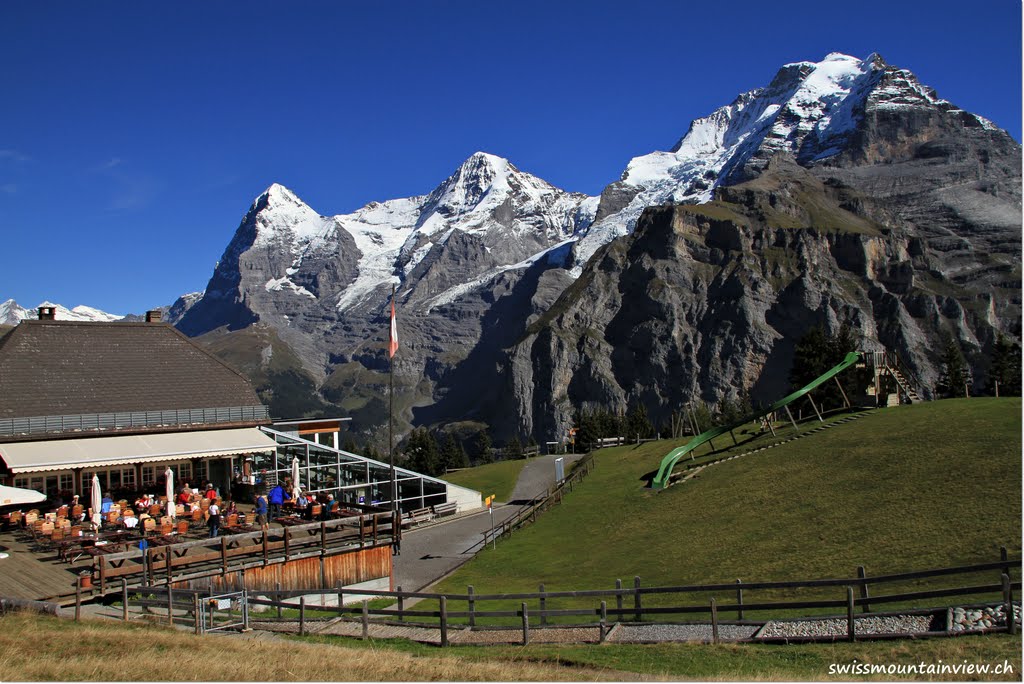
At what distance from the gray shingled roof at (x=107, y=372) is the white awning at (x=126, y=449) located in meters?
2.05

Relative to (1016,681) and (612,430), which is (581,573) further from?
(612,430)

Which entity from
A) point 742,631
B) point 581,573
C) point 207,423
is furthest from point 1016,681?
point 207,423

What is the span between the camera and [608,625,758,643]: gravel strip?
1831 cm

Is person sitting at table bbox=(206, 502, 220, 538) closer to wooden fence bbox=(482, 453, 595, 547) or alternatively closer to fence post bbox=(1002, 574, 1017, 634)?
wooden fence bbox=(482, 453, 595, 547)

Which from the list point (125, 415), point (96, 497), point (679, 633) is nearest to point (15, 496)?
point (96, 497)

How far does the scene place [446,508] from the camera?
174ft

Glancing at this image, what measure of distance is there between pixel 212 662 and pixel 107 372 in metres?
28.5

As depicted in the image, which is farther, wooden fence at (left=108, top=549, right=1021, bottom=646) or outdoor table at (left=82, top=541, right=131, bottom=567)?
outdoor table at (left=82, top=541, right=131, bottom=567)

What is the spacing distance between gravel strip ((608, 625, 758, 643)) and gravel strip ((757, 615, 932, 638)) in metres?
0.53

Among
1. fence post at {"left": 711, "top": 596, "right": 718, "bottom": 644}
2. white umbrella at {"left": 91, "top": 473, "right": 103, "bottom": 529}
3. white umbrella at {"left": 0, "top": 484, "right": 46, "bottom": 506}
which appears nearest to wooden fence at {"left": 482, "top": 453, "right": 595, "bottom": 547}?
white umbrella at {"left": 91, "top": 473, "right": 103, "bottom": 529}

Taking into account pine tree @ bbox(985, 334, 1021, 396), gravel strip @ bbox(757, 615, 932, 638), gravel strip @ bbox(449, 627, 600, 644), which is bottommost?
gravel strip @ bbox(449, 627, 600, 644)

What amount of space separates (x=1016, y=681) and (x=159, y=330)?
4097 cm

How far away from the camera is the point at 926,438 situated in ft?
128

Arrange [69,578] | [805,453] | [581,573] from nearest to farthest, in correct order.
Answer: [69,578] < [581,573] < [805,453]
